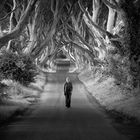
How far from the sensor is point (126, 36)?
1933 centimetres

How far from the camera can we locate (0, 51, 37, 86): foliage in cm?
2569

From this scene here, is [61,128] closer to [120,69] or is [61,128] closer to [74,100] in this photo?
[120,69]

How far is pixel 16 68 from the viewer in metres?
26.0

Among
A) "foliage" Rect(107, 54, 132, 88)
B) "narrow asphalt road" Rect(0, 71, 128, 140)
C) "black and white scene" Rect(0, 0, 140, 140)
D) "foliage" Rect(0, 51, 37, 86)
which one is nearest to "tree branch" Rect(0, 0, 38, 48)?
"black and white scene" Rect(0, 0, 140, 140)

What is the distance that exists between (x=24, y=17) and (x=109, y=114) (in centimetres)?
911

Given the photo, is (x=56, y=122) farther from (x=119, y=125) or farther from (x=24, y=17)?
(x=24, y=17)

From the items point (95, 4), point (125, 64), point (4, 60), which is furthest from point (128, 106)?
point (95, 4)

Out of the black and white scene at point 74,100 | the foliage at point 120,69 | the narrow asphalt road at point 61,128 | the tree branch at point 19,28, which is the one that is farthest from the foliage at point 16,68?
the narrow asphalt road at point 61,128

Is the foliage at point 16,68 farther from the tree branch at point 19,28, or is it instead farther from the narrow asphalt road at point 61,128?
the narrow asphalt road at point 61,128

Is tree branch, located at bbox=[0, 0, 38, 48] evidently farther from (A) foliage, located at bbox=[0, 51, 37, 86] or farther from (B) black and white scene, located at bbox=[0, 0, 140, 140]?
(A) foliage, located at bbox=[0, 51, 37, 86]

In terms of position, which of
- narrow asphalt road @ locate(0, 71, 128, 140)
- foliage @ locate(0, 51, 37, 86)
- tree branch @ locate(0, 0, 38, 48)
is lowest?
narrow asphalt road @ locate(0, 71, 128, 140)

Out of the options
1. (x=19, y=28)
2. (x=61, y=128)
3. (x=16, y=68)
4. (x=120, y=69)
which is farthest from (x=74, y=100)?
(x=61, y=128)

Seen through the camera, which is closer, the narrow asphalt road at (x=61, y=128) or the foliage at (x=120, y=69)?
the narrow asphalt road at (x=61, y=128)

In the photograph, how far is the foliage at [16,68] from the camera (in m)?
25.7
